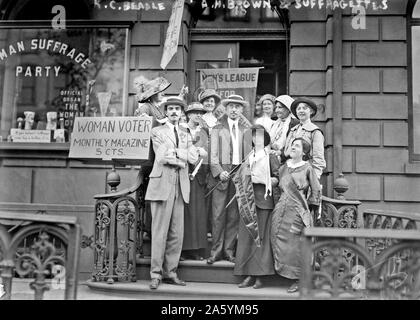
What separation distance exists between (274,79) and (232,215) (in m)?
2.35

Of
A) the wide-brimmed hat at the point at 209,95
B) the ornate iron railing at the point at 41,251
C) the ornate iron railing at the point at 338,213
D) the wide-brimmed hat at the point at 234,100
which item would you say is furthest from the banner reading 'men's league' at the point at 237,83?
the ornate iron railing at the point at 41,251

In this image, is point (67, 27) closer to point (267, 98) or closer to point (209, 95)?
point (209, 95)

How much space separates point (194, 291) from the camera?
598 cm

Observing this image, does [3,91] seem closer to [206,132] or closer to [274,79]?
[206,132]

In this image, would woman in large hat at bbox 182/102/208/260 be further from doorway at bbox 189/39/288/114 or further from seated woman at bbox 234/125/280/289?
doorway at bbox 189/39/288/114

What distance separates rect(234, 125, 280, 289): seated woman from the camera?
6246 millimetres

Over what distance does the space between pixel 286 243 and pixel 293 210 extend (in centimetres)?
40

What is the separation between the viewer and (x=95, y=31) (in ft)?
26.3

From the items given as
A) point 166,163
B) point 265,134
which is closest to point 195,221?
point 166,163

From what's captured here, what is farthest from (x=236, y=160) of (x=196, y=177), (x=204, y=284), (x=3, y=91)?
(x=3, y=91)

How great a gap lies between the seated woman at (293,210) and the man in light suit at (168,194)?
115 cm

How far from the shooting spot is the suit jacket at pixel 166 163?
6336 millimetres

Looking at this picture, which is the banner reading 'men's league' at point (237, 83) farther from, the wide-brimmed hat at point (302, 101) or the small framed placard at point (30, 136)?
the small framed placard at point (30, 136)

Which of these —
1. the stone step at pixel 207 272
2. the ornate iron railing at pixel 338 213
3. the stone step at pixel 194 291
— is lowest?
the stone step at pixel 194 291
